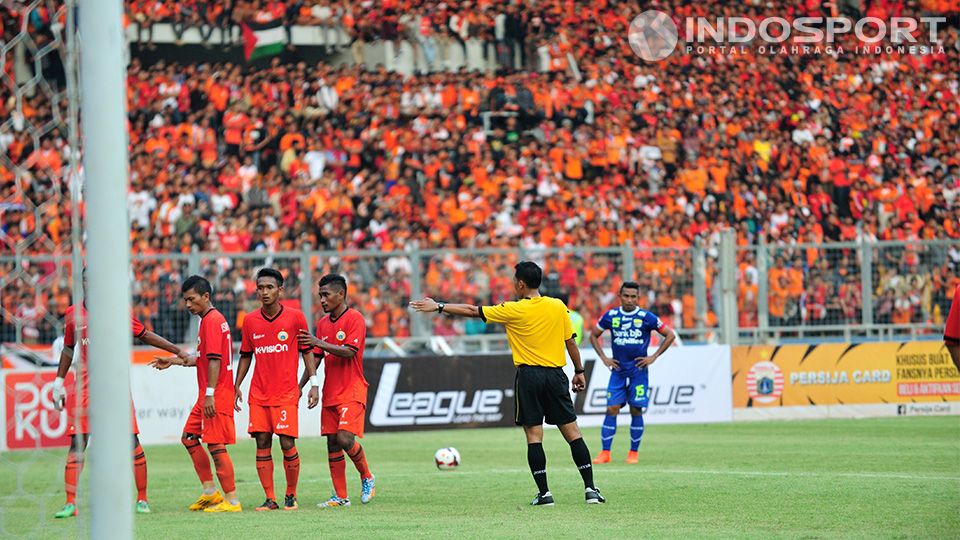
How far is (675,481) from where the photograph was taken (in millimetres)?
13609

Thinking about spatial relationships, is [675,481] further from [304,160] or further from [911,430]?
[304,160]

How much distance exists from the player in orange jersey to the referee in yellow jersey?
90.9 inches

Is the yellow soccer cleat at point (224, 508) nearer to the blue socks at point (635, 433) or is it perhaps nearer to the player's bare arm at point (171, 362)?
the player's bare arm at point (171, 362)

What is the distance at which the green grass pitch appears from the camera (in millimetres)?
10234

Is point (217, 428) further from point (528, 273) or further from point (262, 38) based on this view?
point (262, 38)

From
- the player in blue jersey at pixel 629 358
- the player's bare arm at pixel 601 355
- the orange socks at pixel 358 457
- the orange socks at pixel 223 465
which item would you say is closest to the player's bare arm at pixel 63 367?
the orange socks at pixel 223 465

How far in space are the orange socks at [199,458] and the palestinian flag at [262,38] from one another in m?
20.8

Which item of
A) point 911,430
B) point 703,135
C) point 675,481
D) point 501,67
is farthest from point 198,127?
point 675,481

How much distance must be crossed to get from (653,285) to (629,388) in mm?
6372

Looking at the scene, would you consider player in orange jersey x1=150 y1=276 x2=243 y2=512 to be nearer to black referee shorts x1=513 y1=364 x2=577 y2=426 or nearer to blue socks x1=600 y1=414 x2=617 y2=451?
black referee shorts x1=513 y1=364 x2=577 y2=426

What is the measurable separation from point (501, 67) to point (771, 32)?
6542 millimetres

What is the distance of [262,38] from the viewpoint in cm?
3186

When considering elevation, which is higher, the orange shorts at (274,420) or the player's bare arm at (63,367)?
the player's bare arm at (63,367)

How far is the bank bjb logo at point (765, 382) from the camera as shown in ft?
73.9
